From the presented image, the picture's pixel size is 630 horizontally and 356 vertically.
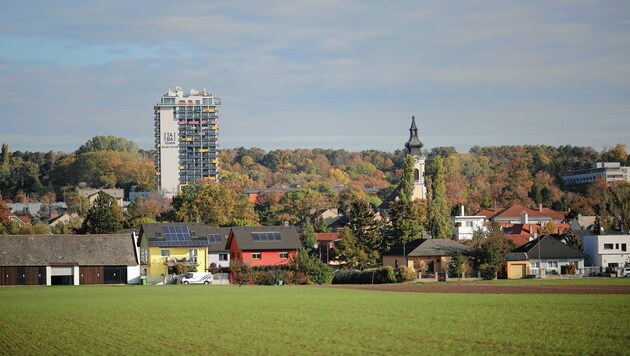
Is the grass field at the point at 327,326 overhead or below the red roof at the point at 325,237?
below

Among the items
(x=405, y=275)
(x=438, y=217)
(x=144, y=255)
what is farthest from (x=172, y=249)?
(x=438, y=217)

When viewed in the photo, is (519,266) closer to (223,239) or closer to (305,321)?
(223,239)

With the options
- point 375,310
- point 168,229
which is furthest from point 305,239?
point 375,310

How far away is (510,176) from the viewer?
197m

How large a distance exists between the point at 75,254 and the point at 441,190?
55.3m

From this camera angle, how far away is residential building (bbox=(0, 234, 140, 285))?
82.0m

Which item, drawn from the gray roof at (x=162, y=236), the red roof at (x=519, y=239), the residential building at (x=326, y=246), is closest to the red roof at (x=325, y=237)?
the residential building at (x=326, y=246)

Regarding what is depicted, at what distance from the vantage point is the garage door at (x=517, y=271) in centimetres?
8488

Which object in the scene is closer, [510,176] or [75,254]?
[75,254]

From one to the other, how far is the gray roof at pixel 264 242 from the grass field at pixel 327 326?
4592 centimetres

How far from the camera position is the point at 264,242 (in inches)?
3755

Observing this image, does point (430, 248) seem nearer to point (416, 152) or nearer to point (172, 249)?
point (172, 249)

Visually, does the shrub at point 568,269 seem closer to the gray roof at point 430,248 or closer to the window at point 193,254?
the gray roof at point 430,248

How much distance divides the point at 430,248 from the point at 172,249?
23.9m
